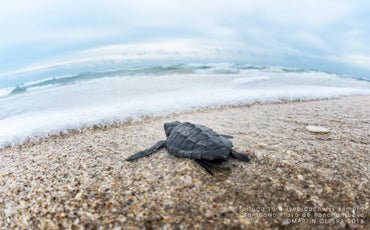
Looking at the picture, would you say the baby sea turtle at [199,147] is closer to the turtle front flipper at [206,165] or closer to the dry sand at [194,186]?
the turtle front flipper at [206,165]

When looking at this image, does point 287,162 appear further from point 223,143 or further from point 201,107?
point 201,107

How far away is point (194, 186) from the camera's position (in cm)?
339

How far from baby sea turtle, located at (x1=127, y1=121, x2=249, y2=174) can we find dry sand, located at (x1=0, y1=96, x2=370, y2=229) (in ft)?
0.41

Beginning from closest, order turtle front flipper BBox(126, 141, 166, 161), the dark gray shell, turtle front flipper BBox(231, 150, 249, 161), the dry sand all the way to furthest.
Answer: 1. the dry sand
2. the dark gray shell
3. turtle front flipper BBox(231, 150, 249, 161)
4. turtle front flipper BBox(126, 141, 166, 161)

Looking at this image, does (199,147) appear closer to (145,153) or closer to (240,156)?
(240,156)

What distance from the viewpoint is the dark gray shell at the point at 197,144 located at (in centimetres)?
371

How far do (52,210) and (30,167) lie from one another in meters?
1.76

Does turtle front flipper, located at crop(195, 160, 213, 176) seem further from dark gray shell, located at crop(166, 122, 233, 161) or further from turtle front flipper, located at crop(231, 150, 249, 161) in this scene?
turtle front flipper, located at crop(231, 150, 249, 161)

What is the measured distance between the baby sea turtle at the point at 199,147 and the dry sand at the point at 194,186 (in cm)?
13

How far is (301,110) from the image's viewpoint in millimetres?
7777

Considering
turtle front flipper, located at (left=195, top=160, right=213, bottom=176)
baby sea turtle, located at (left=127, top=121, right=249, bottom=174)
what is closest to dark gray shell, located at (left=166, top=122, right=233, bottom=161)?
baby sea turtle, located at (left=127, top=121, right=249, bottom=174)

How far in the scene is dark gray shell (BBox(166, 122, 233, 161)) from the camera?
371cm

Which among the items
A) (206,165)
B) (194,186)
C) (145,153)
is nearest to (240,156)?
(206,165)

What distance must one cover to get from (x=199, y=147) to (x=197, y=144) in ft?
0.22
